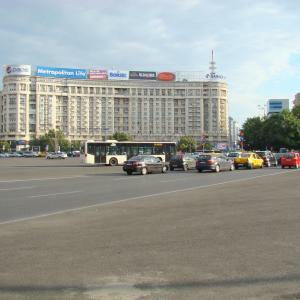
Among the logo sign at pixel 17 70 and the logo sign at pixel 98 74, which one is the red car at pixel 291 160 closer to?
the logo sign at pixel 17 70

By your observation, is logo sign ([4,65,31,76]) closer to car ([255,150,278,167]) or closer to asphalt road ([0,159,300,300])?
car ([255,150,278,167])

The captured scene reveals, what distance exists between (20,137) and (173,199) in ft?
607

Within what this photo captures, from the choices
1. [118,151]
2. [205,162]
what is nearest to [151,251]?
[205,162]

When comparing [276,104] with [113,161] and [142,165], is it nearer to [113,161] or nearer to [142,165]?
[113,161]

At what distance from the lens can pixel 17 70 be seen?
18825cm

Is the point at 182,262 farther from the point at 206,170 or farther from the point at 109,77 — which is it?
the point at 109,77

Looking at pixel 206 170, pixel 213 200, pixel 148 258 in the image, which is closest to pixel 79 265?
pixel 148 258

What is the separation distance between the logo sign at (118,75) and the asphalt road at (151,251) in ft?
606

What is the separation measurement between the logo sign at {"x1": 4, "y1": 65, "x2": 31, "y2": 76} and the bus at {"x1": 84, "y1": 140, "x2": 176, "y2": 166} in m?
142

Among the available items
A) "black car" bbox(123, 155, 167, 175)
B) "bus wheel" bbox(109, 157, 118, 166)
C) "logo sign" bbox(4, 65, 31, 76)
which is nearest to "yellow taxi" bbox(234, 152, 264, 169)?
"black car" bbox(123, 155, 167, 175)

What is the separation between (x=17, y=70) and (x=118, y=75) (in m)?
39.2

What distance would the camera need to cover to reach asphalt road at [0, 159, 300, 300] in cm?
603

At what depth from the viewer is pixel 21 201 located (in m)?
16.6

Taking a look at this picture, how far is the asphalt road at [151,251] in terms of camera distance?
603 centimetres
